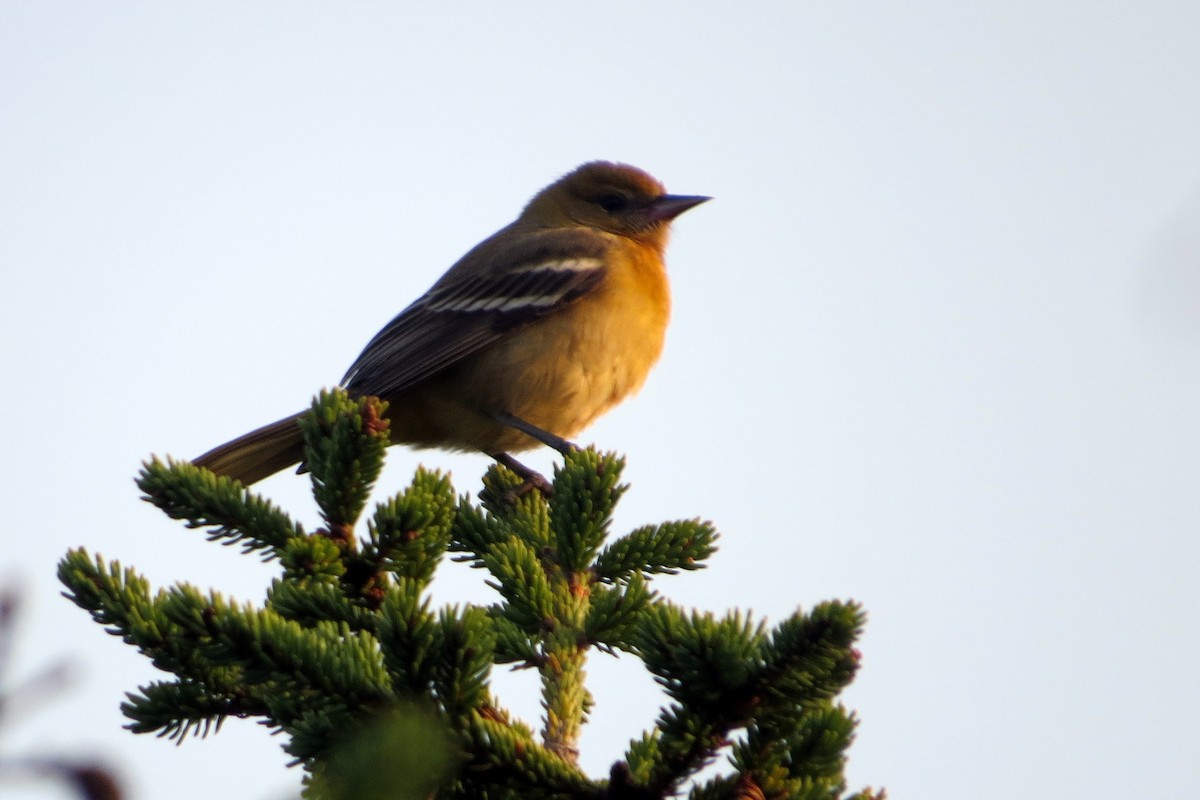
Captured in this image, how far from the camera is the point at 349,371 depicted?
18.9ft

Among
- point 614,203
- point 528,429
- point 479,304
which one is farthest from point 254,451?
point 614,203

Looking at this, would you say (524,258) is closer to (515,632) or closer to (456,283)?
(456,283)

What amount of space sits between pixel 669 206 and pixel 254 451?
2.87m

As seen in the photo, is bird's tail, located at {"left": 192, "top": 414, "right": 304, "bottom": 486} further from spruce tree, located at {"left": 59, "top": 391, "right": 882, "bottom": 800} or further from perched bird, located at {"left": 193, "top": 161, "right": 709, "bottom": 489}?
spruce tree, located at {"left": 59, "top": 391, "right": 882, "bottom": 800}

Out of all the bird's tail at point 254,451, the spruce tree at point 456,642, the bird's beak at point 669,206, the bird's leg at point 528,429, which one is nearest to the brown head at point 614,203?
the bird's beak at point 669,206

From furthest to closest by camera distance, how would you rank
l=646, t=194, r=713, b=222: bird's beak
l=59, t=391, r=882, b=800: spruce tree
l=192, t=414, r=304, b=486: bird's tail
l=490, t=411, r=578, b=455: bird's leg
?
l=646, t=194, r=713, b=222: bird's beak < l=490, t=411, r=578, b=455: bird's leg < l=192, t=414, r=304, b=486: bird's tail < l=59, t=391, r=882, b=800: spruce tree

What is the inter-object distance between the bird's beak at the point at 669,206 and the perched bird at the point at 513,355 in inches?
26.6

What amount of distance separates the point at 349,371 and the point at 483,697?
4.01 m

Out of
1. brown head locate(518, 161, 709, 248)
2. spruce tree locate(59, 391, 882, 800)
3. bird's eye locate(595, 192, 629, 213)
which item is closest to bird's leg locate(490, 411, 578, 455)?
brown head locate(518, 161, 709, 248)

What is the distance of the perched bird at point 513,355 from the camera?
5301mm

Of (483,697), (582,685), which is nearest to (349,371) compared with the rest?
(582,685)

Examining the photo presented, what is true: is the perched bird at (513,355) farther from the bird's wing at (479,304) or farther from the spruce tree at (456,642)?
the spruce tree at (456,642)

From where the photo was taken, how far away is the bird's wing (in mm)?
5371

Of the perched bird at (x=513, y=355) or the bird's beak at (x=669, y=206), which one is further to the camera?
the bird's beak at (x=669, y=206)
